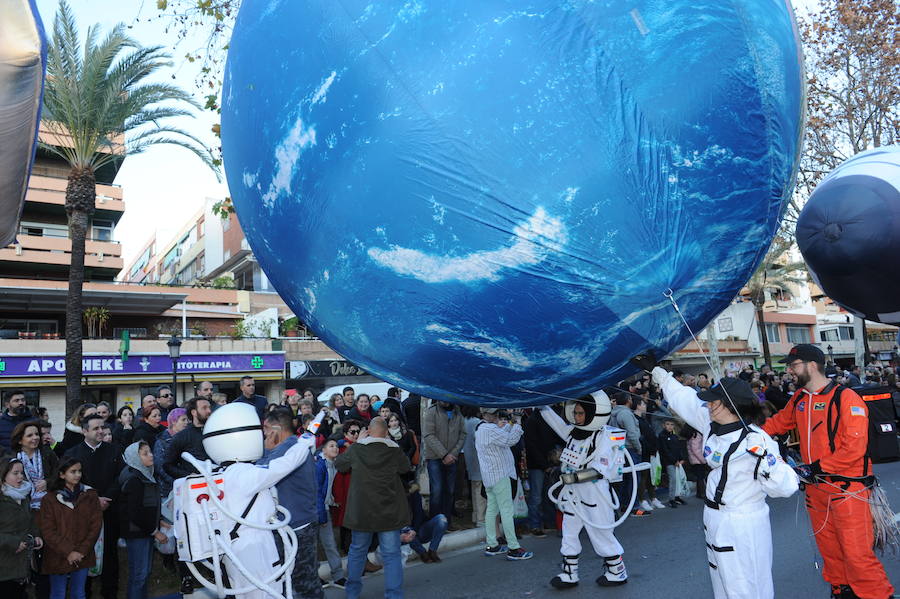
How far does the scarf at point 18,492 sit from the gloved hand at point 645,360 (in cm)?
460

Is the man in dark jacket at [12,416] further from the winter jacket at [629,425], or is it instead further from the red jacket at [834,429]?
the red jacket at [834,429]

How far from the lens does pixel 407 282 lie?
2721 millimetres

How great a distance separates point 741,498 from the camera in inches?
152

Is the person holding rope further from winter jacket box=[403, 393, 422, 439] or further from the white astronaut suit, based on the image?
winter jacket box=[403, 393, 422, 439]

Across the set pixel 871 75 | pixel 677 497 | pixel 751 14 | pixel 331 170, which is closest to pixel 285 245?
pixel 331 170

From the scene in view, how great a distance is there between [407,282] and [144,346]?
24.2 meters

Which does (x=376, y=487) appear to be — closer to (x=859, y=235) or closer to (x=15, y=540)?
(x=15, y=540)

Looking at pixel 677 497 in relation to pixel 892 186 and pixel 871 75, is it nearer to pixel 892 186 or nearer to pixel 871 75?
pixel 892 186

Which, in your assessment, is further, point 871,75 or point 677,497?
point 871,75

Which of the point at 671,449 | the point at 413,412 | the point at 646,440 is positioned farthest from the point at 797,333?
the point at 413,412

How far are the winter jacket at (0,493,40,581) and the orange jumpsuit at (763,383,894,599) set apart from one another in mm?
5651

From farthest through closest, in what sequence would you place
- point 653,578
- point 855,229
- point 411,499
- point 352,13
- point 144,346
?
point 144,346
point 411,499
point 653,578
point 855,229
point 352,13

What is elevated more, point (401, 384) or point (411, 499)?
point (401, 384)

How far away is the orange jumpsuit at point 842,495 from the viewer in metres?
4.32
